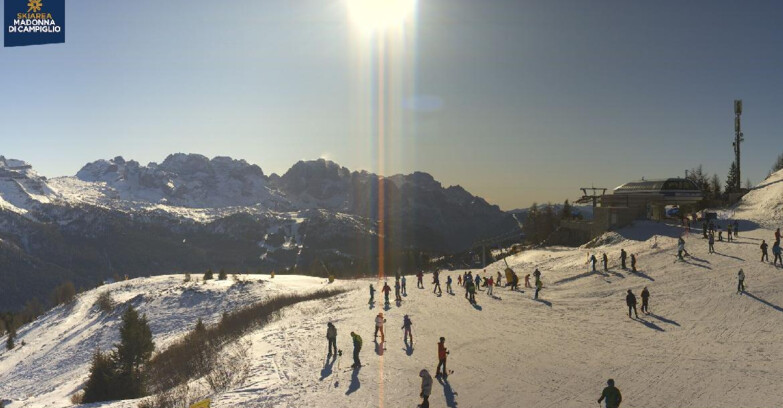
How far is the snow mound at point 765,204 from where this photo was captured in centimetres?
4347

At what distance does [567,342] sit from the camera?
2339 cm

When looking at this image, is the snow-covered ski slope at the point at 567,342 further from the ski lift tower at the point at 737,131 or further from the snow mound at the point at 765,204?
the ski lift tower at the point at 737,131

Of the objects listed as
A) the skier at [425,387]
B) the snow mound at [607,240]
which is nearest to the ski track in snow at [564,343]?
the snow mound at [607,240]

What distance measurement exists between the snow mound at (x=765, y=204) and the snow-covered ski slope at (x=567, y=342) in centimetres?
174

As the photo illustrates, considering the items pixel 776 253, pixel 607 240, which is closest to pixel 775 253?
pixel 776 253

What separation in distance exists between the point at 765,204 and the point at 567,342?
36837mm

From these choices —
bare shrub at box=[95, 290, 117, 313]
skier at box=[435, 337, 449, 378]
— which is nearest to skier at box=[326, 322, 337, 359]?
skier at box=[435, 337, 449, 378]

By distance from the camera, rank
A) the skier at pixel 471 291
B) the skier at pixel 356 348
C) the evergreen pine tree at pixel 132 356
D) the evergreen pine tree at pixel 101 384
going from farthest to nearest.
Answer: the skier at pixel 471 291 → the evergreen pine tree at pixel 132 356 → the evergreen pine tree at pixel 101 384 → the skier at pixel 356 348

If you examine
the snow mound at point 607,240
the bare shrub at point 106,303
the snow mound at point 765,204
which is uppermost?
the snow mound at point 765,204

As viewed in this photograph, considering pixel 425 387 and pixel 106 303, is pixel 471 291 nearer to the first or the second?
pixel 425 387

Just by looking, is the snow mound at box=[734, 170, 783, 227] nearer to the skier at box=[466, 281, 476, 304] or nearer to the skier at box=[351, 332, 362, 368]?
the skier at box=[466, 281, 476, 304]

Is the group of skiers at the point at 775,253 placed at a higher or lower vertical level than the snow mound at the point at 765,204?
lower

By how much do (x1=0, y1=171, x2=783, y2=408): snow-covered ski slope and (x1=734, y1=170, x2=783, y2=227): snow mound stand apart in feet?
5.71

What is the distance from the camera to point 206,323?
5091 centimetres
